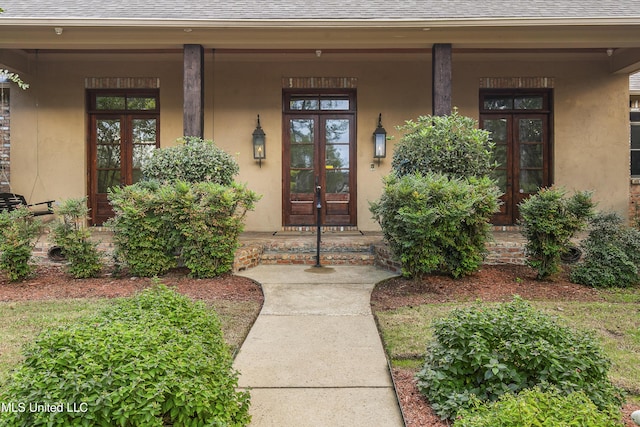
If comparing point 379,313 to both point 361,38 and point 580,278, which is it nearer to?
point 580,278

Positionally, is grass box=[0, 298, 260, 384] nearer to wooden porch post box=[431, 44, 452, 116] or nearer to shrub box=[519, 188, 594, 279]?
shrub box=[519, 188, 594, 279]

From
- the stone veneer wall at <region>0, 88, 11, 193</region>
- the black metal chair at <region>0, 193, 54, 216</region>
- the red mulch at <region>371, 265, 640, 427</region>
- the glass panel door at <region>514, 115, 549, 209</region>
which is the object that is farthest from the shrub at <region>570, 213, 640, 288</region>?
the stone veneer wall at <region>0, 88, 11, 193</region>

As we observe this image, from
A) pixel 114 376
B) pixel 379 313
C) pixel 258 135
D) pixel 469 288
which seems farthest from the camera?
pixel 258 135

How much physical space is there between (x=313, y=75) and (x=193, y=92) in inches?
95.2

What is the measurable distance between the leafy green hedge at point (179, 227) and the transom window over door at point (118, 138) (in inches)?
118

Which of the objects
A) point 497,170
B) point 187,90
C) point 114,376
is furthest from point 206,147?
point 497,170

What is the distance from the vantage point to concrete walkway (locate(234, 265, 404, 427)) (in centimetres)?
208

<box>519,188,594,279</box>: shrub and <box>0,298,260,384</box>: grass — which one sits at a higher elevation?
<box>519,188,594,279</box>: shrub

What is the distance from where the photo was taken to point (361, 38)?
6.09m

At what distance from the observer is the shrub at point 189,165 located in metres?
5.37

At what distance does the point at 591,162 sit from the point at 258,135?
5808 millimetres

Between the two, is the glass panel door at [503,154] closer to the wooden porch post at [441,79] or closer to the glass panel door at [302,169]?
the wooden porch post at [441,79]

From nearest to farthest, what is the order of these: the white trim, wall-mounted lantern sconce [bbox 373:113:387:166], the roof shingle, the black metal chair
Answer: the white trim → the roof shingle → the black metal chair → wall-mounted lantern sconce [bbox 373:113:387:166]

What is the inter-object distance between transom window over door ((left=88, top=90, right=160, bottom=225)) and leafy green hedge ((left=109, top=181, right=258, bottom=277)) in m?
3.01
